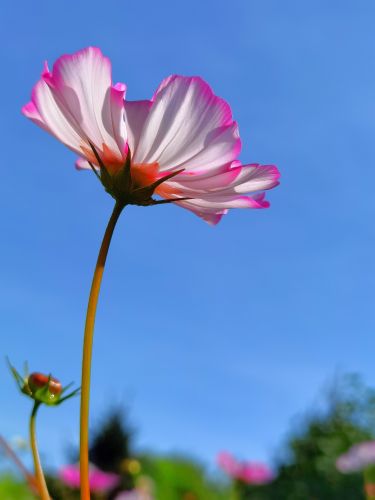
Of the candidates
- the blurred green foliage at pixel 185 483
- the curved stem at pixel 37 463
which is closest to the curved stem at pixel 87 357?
the curved stem at pixel 37 463

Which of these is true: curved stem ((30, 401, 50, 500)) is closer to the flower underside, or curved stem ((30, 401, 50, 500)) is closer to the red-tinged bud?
the red-tinged bud

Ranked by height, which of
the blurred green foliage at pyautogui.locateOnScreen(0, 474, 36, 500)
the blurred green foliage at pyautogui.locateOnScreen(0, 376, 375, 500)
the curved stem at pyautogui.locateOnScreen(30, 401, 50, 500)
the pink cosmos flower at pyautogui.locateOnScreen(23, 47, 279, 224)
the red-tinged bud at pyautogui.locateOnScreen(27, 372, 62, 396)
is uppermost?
the blurred green foliage at pyautogui.locateOnScreen(0, 376, 375, 500)

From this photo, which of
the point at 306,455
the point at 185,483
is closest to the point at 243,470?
the point at 185,483

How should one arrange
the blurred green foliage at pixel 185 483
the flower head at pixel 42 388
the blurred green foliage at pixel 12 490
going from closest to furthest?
the flower head at pixel 42 388
the blurred green foliage at pixel 12 490
the blurred green foliage at pixel 185 483

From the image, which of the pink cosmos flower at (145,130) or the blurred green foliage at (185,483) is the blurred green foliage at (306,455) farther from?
the pink cosmos flower at (145,130)

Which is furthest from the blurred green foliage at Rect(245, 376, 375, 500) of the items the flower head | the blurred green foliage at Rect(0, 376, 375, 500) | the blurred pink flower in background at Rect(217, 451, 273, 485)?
the flower head

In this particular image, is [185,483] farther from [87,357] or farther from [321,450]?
[87,357]

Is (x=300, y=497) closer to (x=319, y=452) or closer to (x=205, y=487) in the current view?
(x=319, y=452)
